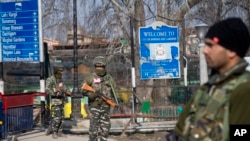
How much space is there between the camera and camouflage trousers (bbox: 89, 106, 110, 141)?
9.02 meters

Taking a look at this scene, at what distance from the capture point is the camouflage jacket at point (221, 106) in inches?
113

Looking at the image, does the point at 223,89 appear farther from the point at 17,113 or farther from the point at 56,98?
the point at 17,113

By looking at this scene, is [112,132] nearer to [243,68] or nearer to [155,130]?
[155,130]

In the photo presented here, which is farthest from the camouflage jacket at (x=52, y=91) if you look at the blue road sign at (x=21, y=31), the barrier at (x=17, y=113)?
the blue road sign at (x=21, y=31)

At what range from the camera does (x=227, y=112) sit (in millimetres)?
2895

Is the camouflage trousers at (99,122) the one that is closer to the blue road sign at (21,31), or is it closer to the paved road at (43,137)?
the paved road at (43,137)

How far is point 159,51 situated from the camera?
13641 millimetres

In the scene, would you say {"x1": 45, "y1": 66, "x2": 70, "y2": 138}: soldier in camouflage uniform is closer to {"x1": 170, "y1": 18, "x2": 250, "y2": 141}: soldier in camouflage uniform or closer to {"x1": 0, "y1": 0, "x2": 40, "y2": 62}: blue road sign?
{"x1": 0, "y1": 0, "x2": 40, "y2": 62}: blue road sign

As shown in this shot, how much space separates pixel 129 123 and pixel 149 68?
2.12 meters

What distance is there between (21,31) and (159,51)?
3658 mm

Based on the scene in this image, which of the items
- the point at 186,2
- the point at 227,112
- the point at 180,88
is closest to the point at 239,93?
the point at 227,112

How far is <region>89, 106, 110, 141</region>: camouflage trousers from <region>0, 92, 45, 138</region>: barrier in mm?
2521

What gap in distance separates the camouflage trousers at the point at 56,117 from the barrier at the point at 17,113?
76 centimetres

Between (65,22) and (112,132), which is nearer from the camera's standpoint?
(112,132)
